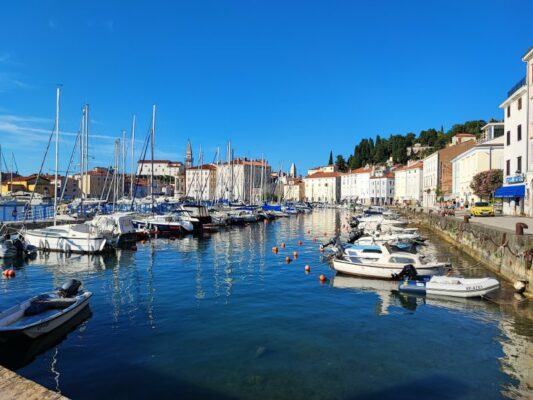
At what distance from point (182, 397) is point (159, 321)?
6.05m

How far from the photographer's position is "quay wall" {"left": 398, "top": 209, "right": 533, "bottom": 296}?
1952 centimetres

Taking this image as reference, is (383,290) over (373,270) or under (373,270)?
under

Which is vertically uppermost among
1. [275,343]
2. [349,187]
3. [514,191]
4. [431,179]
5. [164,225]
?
[349,187]

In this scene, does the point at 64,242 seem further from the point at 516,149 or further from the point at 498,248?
the point at 516,149

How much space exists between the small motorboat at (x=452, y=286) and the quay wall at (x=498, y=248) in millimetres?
2084

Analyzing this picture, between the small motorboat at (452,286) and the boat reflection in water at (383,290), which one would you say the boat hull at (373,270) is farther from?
the small motorboat at (452,286)

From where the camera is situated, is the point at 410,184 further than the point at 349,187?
No

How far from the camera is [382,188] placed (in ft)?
504

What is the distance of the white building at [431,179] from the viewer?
89.9m

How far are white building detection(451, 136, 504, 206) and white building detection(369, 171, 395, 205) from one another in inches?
3124

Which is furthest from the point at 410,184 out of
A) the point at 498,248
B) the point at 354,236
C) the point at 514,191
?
the point at 498,248

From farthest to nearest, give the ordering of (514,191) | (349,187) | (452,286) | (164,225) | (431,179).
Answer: (349,187)
(431,179)
(164,225)
(514,191)
(452,286)

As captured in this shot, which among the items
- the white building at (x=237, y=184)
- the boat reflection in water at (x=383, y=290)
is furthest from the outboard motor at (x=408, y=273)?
the white building at (x=237, y=184)

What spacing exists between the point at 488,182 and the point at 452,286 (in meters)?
40.3
